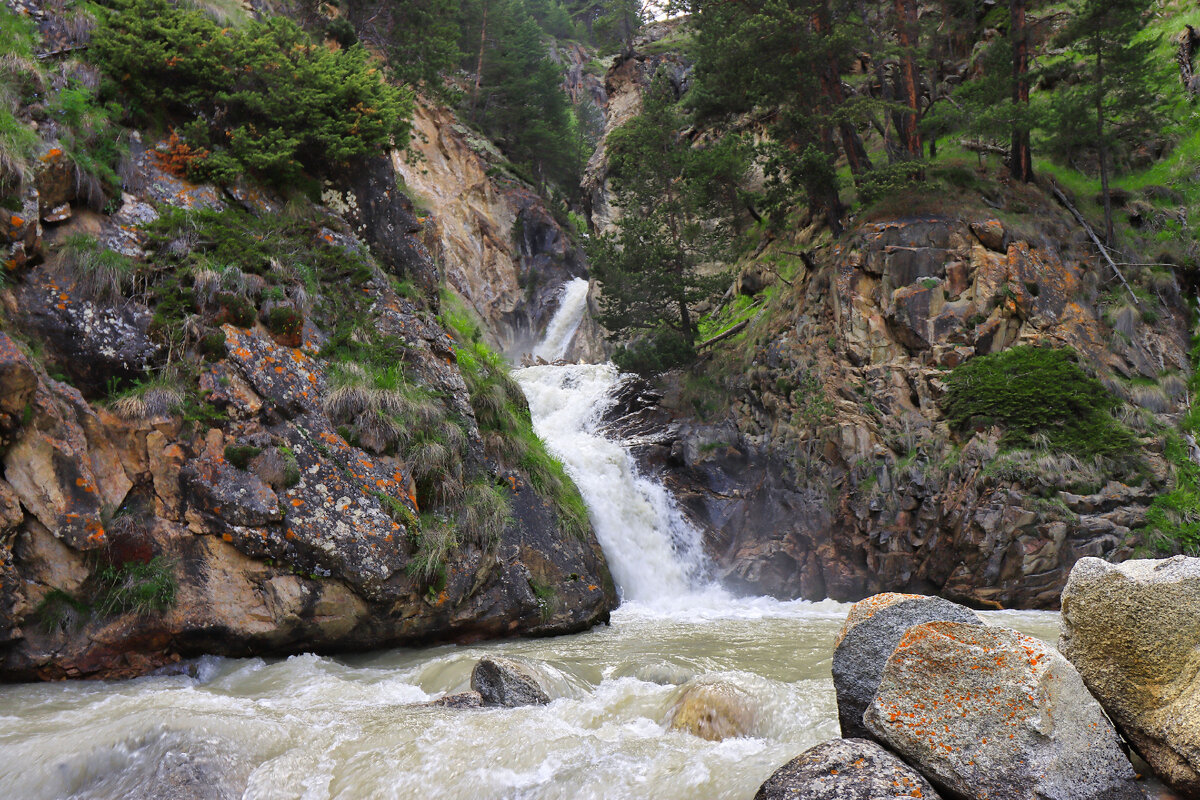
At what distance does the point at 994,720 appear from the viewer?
3809 mm

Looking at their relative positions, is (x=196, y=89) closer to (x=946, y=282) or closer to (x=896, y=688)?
(x=896, y=688)

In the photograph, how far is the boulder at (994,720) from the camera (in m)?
3.65

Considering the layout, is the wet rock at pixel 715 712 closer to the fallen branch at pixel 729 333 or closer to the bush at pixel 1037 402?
the bush at pixel 1037 402

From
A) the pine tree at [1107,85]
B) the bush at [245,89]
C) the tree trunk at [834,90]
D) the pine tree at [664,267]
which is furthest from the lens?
the pine tree at [664,267]

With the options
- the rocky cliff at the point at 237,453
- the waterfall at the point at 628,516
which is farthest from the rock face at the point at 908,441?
the rocky cliff at the point at 237,453

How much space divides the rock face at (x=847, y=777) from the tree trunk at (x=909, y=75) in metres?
16.2

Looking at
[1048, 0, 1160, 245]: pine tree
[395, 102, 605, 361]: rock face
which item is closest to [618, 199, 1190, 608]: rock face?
[1048, 0, 1160, 245]: pine tree

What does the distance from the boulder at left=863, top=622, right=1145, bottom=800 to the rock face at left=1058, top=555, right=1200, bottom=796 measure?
0.77 ft

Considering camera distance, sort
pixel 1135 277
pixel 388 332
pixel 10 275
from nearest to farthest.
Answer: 1. pixel 10 275
2. pixel 388 332
3. pixel 1135 277

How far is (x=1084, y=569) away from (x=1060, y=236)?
48.4 feet

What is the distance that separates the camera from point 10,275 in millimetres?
7379

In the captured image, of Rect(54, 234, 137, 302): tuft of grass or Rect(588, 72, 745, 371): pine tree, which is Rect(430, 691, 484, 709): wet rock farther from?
Rect(588, 72, 745, 371): pine tree

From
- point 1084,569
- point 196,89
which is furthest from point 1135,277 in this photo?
point 196,89

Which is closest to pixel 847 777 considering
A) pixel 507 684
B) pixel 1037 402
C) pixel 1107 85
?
pixel 507 684
